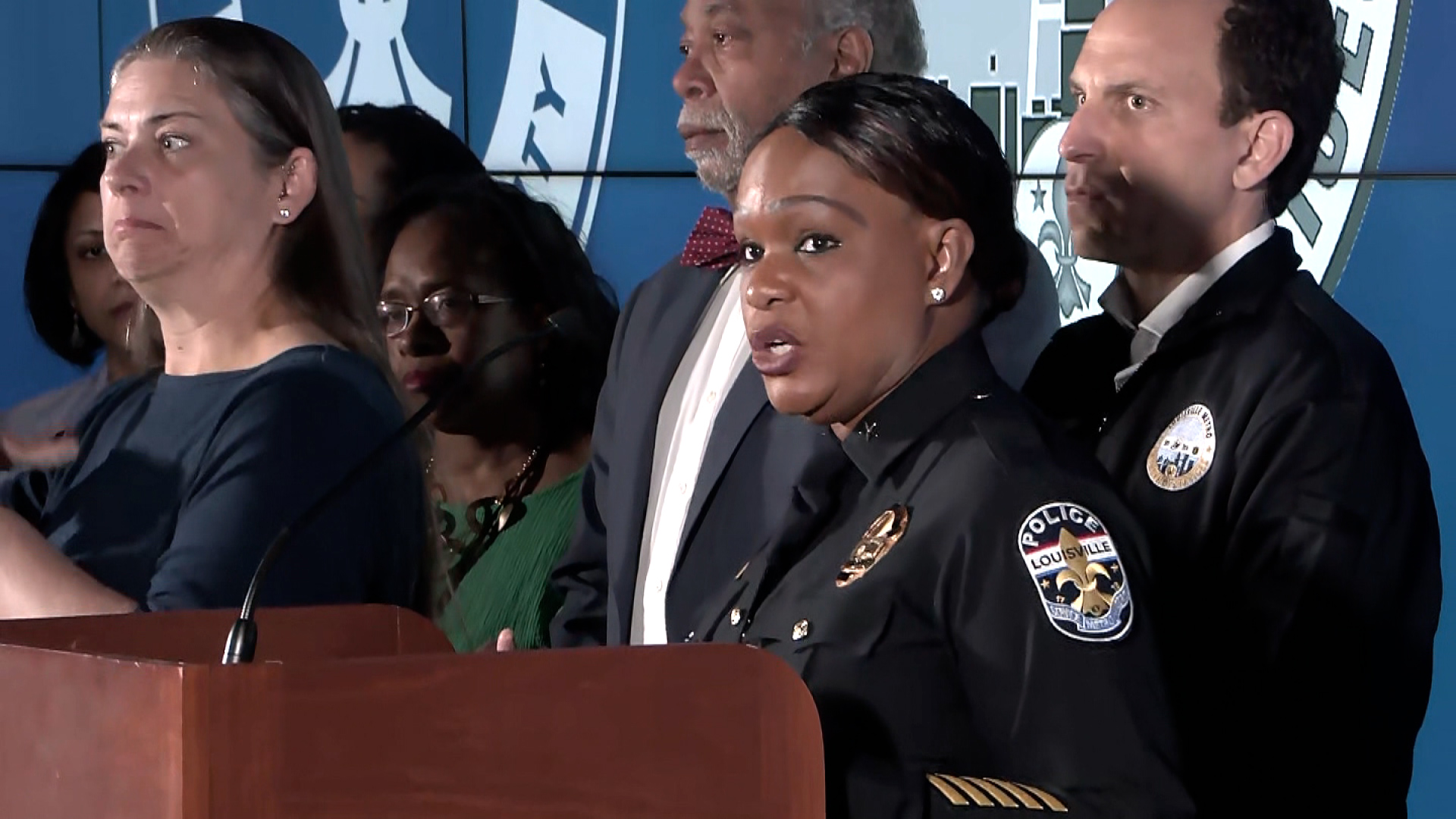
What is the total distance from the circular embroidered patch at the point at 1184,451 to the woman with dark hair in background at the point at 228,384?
0.76m

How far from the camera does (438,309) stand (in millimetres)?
3041

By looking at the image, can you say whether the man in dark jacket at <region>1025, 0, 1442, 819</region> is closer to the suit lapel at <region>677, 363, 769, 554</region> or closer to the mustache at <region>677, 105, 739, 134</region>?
the suit lapel at <region>677, 363, 769, 554</region>

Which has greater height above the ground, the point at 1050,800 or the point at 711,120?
the point at 711,120

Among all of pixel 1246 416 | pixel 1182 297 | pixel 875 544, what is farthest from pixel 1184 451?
pixel 875 544

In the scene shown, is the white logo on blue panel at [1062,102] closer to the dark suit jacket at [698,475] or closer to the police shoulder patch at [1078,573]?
the dark suit jacket at [698,475]

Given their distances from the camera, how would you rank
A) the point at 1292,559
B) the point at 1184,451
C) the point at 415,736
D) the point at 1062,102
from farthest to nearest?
the point at 1062,102, the point at 1184,451, the point at 1292,559, the point at 415,736

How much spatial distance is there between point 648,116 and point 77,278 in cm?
116

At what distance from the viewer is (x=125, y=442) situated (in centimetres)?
210

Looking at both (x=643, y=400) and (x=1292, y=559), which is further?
(x=643, y=400)

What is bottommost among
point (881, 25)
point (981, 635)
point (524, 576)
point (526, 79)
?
point (524, 576)

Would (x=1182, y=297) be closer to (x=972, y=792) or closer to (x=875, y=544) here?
(x=875, y=544)

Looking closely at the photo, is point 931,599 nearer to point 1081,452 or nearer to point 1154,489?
point 1081,452

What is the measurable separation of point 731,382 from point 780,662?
39.3 inches

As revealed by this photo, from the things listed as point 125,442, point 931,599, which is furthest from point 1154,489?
point 125,442
